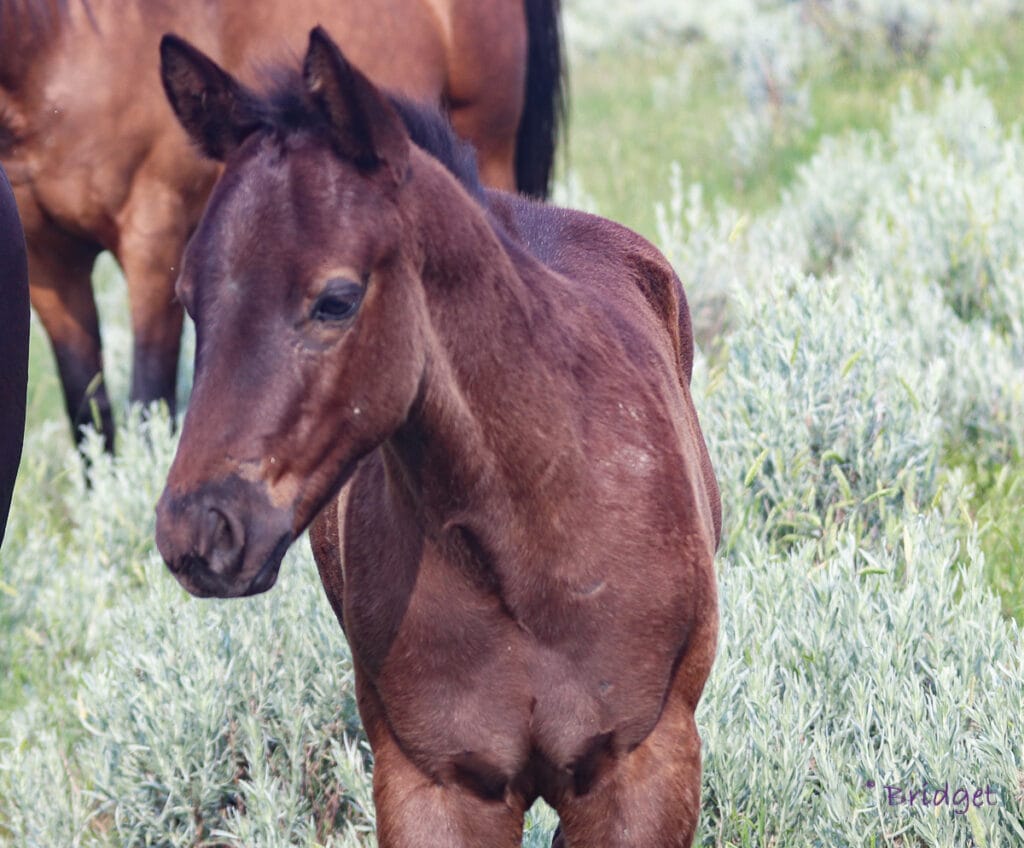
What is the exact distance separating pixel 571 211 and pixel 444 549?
4.05 ft

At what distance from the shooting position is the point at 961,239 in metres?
6.09

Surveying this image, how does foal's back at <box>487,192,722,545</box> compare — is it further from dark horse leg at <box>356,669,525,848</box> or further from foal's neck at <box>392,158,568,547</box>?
dark horse leg at <box>356,669,525,848</box>

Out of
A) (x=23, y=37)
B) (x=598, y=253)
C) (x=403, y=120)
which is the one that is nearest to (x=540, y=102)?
(x=23, y=37)

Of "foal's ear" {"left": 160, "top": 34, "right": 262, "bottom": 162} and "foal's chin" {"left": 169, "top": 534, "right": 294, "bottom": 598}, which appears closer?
"foal's chin" {"left": 169, "top": 534, "right": 294, "bottom": 598}

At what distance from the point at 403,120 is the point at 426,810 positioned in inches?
45.2

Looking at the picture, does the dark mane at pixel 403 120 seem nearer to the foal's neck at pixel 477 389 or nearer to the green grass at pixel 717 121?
the foal's neck at pixel 477 389

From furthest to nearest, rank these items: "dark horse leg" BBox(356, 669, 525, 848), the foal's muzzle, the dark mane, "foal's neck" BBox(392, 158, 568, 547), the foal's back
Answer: the foal's back → "dark horse leg" BBox(356, 669, 525, 848) → "foal's neck" BBox(392, 158, 568, 547) → the dark mane → the foal's muzzle

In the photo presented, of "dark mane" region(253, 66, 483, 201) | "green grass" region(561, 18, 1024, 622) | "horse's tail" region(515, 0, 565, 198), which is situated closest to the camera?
"dark mane" region(253, 66, 483, 201)

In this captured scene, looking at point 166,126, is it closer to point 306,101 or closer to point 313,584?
point 313,584

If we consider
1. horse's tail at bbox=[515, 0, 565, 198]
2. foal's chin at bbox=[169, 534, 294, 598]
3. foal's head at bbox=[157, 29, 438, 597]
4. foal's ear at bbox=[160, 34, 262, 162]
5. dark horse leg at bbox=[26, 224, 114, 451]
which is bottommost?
dark horse leg at bbox=[26, 224, 114, 451]

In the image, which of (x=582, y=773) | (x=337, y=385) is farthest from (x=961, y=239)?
(x=337, y=385)

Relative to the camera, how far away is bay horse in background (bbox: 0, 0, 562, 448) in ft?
17.2

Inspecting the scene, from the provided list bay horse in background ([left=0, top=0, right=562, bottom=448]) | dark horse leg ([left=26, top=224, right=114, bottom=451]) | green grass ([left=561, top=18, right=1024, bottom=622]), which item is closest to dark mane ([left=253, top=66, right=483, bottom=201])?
bay horse in background ([left=0, top=0, right=562, bottom=448])

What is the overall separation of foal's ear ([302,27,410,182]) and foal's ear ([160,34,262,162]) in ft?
0.41
